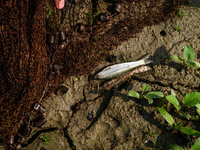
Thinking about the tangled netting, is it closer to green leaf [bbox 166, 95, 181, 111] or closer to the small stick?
the small stick

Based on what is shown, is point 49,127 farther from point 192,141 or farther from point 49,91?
point 192,141

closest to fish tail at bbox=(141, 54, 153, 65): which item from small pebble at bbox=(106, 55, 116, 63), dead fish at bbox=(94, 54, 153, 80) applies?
dead fish at bbox=(94, 54, 153, 80)

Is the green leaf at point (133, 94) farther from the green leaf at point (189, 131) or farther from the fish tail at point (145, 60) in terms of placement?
the green leaf at point (189, 131)

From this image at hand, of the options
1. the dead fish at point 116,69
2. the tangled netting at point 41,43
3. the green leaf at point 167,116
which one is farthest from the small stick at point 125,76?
the green leaf at point 167,116

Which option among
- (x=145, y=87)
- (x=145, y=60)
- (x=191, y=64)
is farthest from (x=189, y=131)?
(x=145, y=60)

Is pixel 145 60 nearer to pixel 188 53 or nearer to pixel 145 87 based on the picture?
pixel 145 87

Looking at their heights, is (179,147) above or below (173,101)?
below
